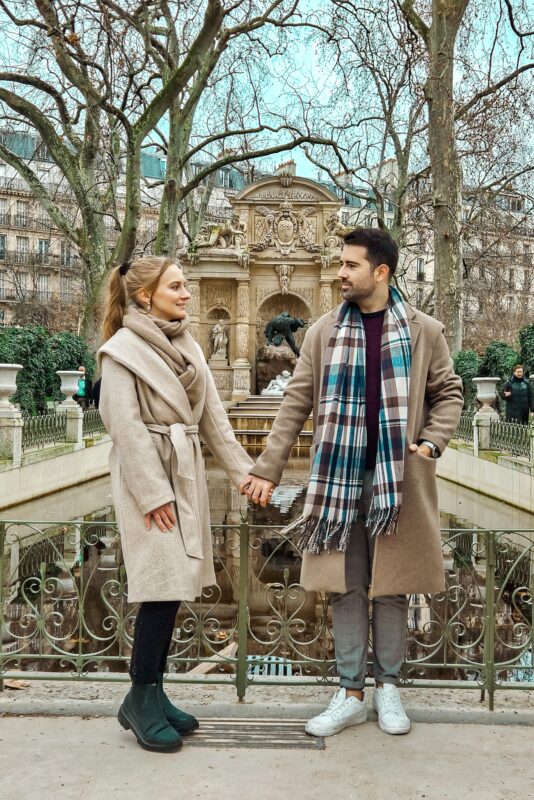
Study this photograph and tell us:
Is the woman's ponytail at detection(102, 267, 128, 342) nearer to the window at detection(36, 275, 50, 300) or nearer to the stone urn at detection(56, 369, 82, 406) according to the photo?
the stone urn at detection(56, 369, 82, 406)

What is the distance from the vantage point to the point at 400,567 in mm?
3248

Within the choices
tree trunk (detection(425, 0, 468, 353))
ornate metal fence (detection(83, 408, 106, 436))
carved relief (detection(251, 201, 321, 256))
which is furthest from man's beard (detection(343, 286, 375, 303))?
carved relief (detection(251, 201, 321, 256))

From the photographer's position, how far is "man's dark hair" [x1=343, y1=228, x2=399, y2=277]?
3391mm

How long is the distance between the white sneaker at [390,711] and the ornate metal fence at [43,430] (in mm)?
9211

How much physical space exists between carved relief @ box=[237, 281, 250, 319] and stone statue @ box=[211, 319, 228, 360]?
71 cm

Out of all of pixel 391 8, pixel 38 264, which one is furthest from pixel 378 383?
pixel 38 264

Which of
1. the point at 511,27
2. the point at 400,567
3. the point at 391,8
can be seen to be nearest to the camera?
the point at 400,567

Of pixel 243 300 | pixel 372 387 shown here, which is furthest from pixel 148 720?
pixel 243 300

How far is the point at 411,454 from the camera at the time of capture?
3271 mm

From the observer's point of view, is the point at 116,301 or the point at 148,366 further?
the point at 116,301

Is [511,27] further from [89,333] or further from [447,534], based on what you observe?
[447,534]

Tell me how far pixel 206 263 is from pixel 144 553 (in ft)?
78.1

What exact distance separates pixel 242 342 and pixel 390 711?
2299cm

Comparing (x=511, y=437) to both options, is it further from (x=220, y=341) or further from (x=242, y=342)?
(x=220, y=341)
